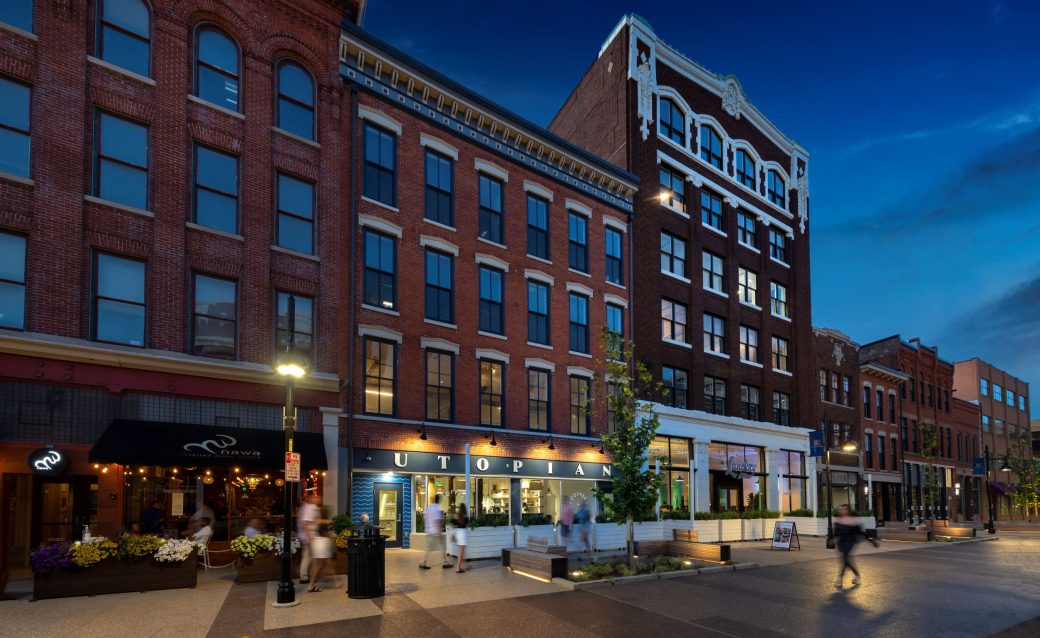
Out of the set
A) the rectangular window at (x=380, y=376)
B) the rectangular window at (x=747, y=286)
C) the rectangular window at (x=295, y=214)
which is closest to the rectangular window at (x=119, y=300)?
the rectangular window at (x=295, y=214)

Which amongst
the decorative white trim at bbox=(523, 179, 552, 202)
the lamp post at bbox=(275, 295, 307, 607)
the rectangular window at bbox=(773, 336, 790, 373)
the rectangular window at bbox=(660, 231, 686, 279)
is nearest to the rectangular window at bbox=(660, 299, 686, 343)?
the rectangular window at bbox=(660, 231, 686, 279)

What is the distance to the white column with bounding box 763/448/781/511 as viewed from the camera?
38312mm

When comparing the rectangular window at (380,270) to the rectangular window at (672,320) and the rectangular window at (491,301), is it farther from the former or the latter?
the rectangular window at (672,320)

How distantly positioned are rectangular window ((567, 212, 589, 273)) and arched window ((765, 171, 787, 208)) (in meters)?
17.1

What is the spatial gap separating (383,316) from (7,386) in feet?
34.7

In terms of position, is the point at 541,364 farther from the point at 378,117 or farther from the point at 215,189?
the point at 215,189

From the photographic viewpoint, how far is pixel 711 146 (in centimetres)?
3884

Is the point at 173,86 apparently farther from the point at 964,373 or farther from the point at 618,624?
the point at 964,373

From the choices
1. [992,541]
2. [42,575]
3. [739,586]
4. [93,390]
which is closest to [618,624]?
[739,586]

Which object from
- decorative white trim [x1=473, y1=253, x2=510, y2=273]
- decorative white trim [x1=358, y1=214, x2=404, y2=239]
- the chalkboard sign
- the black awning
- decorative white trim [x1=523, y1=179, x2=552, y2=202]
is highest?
decorative white trim [x1=523, y1=179, x2=552, y2=202]

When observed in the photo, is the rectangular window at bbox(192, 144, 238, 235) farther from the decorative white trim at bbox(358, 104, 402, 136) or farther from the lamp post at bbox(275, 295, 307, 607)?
the lamp post at bbox(275, 295, 307, 607)

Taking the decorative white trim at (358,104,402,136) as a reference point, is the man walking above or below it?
below

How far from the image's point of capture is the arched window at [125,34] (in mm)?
18641

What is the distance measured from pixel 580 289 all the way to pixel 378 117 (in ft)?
37.7
